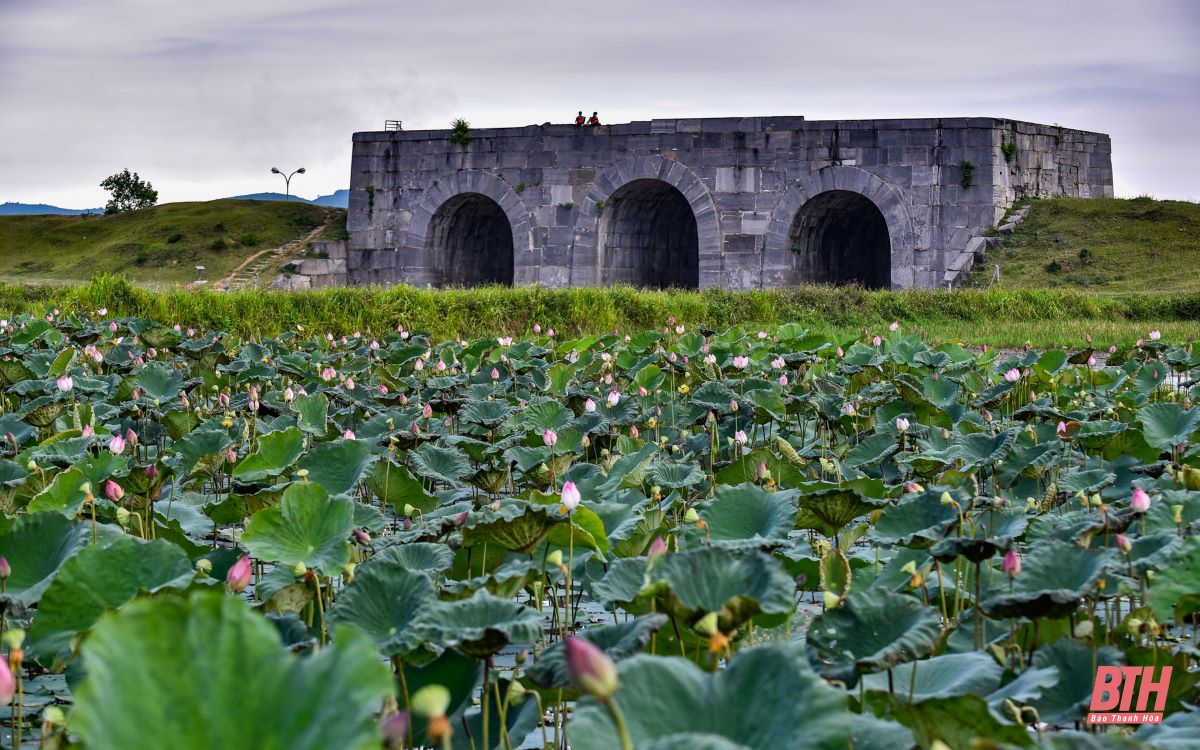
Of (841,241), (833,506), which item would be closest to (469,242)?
(841,241)

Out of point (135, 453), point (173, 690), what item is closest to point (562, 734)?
point (173, 690)

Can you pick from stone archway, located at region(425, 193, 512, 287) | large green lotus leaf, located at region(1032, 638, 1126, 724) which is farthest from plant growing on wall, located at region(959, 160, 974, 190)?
large green lotus leaf, located at region(1032, 638, 1126, 724)

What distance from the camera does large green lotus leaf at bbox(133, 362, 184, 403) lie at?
556cm

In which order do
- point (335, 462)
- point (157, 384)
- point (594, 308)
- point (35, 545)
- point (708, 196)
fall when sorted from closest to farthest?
point (35, 545) < point (335, 462) < point (157, 384) < point (594, 308) < point (708, 196)

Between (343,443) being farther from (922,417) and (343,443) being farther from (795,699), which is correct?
(922,417)

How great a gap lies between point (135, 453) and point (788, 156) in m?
18.0

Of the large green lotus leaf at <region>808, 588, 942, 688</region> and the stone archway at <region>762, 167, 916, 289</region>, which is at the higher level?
the stone archway at <region>762, 167, 916, 289</region>

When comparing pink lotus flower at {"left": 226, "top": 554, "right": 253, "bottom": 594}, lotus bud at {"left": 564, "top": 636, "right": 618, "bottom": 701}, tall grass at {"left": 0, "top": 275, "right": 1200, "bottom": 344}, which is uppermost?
tall grass at {"left": 0, "top": 275, "right": 1200, "bottom": 344}

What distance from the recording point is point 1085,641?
2.34 meters

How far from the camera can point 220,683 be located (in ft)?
4.28

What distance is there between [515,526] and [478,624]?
665 millimetres

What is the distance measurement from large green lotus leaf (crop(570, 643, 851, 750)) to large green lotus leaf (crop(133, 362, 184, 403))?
445 centimetres

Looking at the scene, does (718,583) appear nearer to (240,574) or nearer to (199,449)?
(240,574)

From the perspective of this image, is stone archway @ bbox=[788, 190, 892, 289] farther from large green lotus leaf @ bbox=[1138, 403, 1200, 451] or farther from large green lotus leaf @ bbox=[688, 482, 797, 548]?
large green lotus leaf @ bbox=[688, 482, 797, 548]
